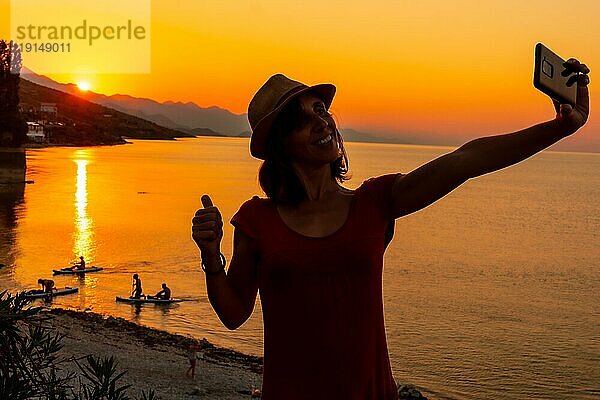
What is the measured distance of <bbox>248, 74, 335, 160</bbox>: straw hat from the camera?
251cm

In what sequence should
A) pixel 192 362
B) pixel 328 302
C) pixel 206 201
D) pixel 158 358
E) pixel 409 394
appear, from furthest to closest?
pixel 158 358, pixel 409 394, pixel 192 362, pixel 206 201, pixel 328 302

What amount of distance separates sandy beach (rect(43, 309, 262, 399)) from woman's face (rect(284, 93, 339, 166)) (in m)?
13.9

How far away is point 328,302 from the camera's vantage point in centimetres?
228

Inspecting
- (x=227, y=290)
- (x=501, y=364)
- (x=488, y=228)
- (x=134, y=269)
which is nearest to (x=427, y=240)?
(x=488, y=228)

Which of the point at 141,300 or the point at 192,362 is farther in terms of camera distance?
the point at 141,300

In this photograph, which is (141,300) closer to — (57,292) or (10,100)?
(57,292)

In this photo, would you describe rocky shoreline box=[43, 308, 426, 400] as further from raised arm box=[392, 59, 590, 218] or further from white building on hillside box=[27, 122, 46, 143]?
white building on hillside box=[27, 122, 46, 143]

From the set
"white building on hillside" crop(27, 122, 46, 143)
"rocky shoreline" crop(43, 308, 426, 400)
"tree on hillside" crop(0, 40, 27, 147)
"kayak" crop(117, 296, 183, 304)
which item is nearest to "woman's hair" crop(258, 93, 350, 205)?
"rocky shoreline" crop(43, 308, 426, 400)

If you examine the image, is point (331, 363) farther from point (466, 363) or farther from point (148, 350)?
point (466, 363)

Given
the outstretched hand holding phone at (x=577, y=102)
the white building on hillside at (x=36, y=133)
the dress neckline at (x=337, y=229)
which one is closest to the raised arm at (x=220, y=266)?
the dress neckline at (x=337, y=229)

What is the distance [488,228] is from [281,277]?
72461mm

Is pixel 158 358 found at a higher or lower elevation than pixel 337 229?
lower

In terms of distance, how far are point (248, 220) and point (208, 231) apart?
15 centimetres

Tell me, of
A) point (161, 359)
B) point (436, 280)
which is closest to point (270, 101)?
point (161, 359)
